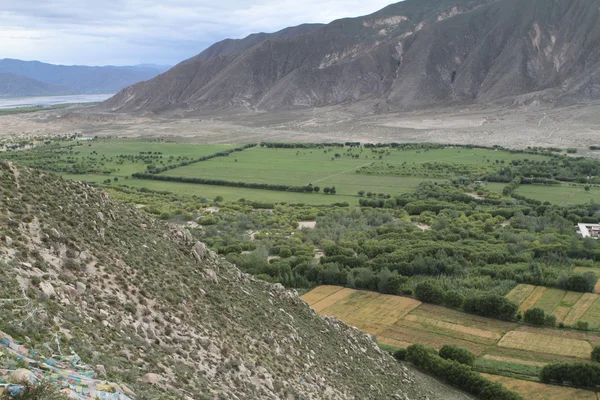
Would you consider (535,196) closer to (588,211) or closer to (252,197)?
(588,211)

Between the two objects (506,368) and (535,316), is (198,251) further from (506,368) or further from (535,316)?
(535,316)

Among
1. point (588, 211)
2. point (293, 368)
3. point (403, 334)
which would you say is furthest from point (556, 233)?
point (293, 368)

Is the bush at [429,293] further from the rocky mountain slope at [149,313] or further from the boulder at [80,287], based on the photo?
the boulder at [80,287]

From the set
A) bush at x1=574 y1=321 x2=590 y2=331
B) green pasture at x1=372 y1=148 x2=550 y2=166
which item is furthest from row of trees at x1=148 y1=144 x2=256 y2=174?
bush at x1=574 y1=321 x2=590 y2=331

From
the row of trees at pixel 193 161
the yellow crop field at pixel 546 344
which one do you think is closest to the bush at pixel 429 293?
the yellow crop field at pixel 546 344

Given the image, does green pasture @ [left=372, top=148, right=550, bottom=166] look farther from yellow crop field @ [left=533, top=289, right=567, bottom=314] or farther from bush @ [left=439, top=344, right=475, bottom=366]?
bush @ [left=439, top=344, right=475, bottom=366]

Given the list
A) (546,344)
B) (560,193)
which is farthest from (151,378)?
(560,193)
